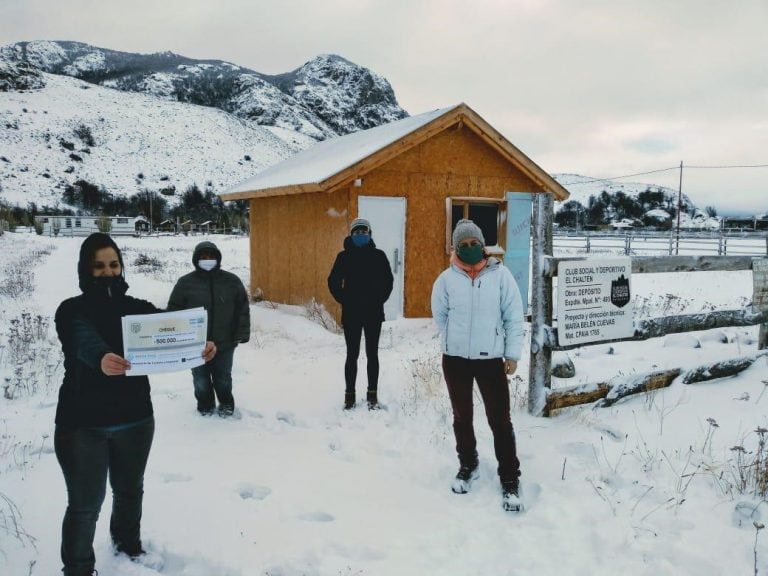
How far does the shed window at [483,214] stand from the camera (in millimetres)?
10841

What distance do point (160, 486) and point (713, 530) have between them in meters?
3.63

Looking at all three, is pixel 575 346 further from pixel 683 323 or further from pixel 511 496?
pixel 511 496

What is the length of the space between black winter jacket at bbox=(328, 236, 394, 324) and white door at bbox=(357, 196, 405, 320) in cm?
432

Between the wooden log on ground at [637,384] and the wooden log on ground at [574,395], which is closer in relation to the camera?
the wooden log on ground at [574,395]

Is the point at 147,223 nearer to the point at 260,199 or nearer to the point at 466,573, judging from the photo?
the point at 260,199

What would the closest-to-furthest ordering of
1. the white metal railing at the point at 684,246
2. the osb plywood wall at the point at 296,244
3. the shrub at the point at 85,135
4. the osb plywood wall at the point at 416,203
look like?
the osb plywood wall at the point at 416,203
the osb plywood wall at the point at 296,244
the white metal railing at the point at 684,246
the shrub at the point at 85,135

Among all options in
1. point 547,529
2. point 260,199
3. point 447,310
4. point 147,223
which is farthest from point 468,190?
point 147,223

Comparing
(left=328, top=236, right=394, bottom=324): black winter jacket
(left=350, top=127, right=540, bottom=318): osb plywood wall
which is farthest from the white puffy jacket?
(left=350, top=127, right=540, bottom=318): osb plywood wall

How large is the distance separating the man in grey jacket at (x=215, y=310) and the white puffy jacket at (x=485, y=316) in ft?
7.83

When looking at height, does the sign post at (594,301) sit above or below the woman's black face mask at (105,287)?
below

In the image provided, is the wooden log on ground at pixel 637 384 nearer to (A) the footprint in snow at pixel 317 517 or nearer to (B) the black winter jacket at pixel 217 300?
(A) the footprint in snow at pixel 317 517

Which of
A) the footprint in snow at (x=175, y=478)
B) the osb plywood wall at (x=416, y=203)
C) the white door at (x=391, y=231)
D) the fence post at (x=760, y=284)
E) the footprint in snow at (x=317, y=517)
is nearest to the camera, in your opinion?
the footprint in snow at (x=317, y=517)

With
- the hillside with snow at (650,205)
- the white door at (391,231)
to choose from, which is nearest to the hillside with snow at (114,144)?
the hillside with snow at (650,205)

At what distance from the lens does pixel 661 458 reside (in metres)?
4.16
